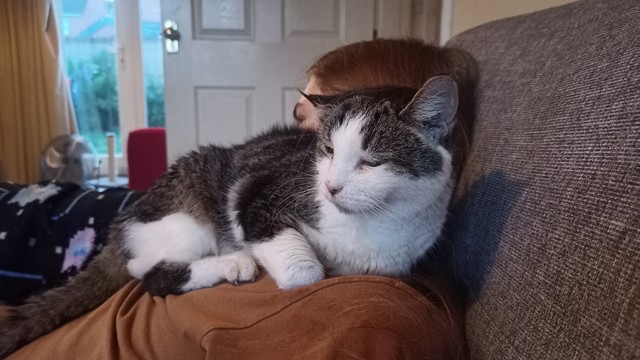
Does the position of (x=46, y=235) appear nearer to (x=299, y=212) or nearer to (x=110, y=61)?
(x=299, y=212)

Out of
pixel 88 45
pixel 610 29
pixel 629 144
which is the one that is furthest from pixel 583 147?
pixel 88 45

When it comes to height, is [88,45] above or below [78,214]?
above

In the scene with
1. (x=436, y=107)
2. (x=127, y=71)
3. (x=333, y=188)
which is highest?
(x=127, y=71)

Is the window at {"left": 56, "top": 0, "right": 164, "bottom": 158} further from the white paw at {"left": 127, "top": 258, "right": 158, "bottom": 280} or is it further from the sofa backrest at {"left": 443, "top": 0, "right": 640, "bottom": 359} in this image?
the sofa backrest at {"left": 443, "top": 0, "right": 640, "bottom": 359}

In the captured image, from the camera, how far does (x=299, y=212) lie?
2.85 feet

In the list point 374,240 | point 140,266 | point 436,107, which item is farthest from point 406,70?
point 140,266

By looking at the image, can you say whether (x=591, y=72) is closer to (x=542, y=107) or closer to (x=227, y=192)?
(x=542, y=107)

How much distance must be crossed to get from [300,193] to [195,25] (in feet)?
6.47

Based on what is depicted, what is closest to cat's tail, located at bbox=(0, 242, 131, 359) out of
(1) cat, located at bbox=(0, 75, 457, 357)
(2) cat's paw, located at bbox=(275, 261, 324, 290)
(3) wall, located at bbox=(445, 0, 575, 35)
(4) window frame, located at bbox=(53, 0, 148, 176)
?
(1) cat, located at bbox=(0, 75, 457, 357)

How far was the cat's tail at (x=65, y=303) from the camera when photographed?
2.92 ft

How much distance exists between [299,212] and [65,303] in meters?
0.53

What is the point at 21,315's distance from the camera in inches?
36.4

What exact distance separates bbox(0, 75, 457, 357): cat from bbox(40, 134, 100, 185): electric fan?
227 centimetres

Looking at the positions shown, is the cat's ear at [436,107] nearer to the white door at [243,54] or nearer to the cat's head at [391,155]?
the cat's head at [391,155]
